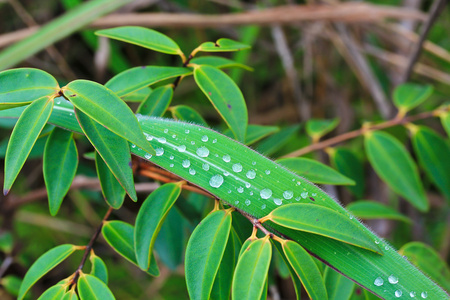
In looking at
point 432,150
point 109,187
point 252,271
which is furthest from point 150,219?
point 432,150

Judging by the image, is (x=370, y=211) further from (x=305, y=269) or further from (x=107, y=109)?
(x=107, y=109)

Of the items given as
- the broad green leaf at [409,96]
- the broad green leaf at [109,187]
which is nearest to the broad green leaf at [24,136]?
the broad green leaf at [109,187]

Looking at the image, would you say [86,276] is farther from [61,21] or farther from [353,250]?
[61,21]

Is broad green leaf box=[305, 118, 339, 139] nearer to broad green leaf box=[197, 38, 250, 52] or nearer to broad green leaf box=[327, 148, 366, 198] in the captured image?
broad green leaf box=[327, 148, 366, 198]

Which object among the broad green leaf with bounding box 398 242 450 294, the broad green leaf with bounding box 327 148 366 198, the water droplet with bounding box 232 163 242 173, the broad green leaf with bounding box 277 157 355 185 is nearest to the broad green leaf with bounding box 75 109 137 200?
the water droplet with bounding box 232 163 242 173

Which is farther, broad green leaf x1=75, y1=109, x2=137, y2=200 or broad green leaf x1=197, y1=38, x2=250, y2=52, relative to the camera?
broad green leaf x1=197, y1=38, x2=250, y2=52
